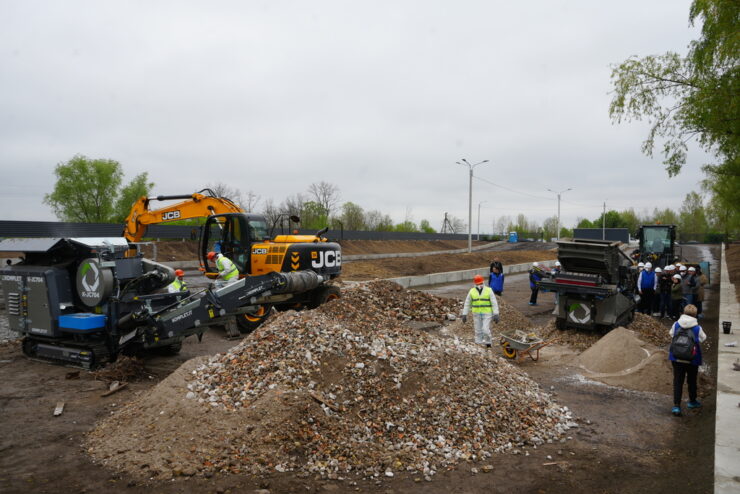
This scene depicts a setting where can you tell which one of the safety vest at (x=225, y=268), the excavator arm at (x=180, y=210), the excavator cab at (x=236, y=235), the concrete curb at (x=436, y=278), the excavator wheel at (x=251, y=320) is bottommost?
the concrete curb at (x=436, y=278)

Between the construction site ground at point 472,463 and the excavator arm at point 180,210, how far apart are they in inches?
192

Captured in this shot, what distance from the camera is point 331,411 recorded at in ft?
20.2

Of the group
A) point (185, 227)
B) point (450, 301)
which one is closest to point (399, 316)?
point (450, 301)

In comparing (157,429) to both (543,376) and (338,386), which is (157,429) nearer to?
(338,386)

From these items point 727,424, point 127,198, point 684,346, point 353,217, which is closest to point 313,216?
point 353,217

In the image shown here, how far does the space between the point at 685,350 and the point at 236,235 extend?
32.5 feet

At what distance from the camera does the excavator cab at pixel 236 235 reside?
42.8 feet

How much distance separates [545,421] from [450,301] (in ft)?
34.5

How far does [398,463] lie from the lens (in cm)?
558

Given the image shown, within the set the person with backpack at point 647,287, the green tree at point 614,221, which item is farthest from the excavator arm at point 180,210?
the green tree at point 614,221

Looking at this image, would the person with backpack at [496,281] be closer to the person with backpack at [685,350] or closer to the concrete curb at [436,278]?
the concrete curb at [436,278]

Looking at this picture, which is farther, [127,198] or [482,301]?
[127,198]

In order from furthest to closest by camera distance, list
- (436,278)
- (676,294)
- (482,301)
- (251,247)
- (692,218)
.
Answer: (692,218), (436,278), (676,294), (251,247), (482,301)

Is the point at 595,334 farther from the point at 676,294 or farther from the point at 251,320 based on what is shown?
the point at 251,320
